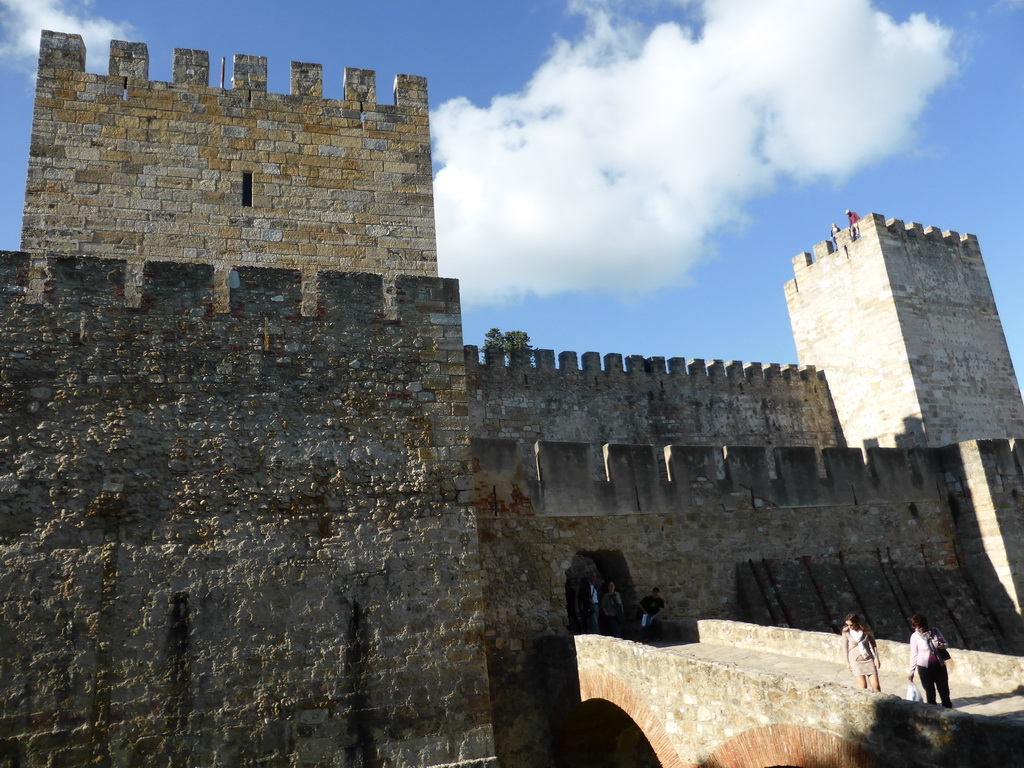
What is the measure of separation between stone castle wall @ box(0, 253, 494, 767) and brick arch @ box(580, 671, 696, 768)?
1.23 metres

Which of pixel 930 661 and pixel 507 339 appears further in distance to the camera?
pixel 507 339

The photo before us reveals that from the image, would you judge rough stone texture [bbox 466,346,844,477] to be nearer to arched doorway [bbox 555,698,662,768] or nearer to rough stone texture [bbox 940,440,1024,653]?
rough stone texture [bbox 940,440,1024,653]

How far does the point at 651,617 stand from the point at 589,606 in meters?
0.74

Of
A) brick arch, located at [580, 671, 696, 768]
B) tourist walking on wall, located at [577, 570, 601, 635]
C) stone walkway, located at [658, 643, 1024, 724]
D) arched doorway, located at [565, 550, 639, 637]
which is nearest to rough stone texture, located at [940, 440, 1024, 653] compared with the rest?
arched doorway, located at [565, 550, 639, 637]

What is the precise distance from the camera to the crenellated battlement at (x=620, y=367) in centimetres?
1738

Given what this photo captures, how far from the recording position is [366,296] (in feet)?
25.6

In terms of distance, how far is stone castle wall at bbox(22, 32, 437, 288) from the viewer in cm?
795

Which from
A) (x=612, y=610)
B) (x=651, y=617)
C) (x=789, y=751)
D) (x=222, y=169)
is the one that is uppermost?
(x=222, y=169)

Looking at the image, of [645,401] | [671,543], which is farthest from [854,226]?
[671,543]

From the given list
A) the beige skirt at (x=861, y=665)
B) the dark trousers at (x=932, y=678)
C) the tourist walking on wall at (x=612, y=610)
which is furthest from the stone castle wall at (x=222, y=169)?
the dark trousers at (x=932, y=678)

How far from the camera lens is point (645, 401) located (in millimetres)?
18703

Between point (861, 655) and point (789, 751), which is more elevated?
point (861, 655)

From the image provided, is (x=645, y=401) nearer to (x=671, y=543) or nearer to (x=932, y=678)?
(x=671, y=543)

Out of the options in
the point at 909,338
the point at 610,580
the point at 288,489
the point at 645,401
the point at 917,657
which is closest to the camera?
the point at 917,657
